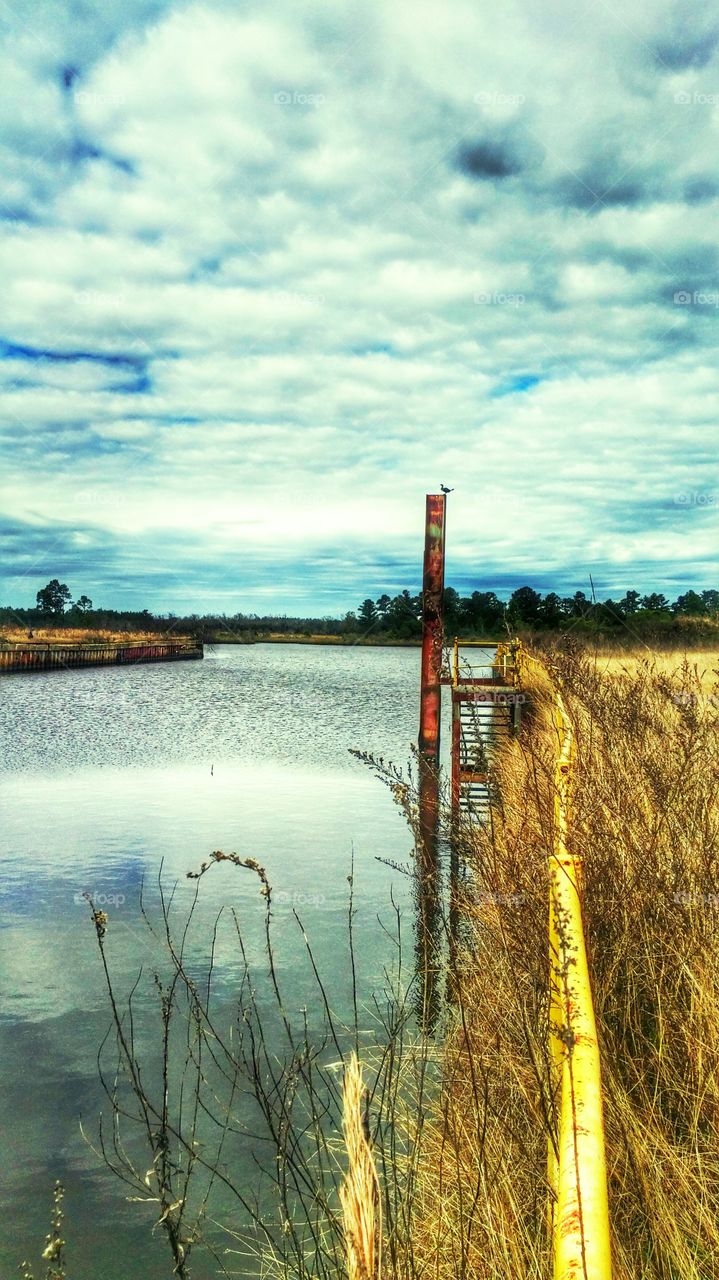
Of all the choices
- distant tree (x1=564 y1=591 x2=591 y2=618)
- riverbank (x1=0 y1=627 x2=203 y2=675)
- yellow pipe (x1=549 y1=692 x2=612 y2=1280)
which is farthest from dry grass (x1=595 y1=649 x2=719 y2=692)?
riverbank (x1=0 y1=627 x2=203 y2=675)

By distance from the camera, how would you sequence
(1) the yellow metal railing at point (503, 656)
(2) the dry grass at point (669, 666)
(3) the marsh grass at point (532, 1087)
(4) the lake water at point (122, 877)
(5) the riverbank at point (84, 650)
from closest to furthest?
(3) the marsh grass at point (532, 1087), (4) the lake water at point (122, 877), (2) the dry grass at point (669, 666), (1) the yellow metal railing at point (503, 656), (5) the riverbank at point (84, 650)

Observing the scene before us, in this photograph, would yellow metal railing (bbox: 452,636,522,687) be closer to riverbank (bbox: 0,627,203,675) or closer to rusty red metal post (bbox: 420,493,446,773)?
rusty red metal post (bbox: 420,493,446,773)

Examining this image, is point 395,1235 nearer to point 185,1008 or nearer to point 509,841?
point 509,841

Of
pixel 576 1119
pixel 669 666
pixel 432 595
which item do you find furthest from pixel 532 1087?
pixel 669 666

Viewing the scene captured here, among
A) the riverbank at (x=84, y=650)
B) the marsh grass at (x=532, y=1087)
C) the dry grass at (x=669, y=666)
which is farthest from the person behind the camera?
the riverbank at (x=84, y=650)

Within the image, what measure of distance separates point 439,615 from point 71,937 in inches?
285

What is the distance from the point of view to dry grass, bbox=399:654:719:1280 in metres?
2.69

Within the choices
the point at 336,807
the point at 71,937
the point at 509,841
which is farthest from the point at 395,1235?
the point at 336,807

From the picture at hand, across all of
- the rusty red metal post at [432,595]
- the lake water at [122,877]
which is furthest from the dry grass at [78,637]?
the rusty red metal post at [432,595]

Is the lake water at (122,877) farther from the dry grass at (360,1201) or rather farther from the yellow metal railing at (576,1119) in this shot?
the dry grass at (360,1201)

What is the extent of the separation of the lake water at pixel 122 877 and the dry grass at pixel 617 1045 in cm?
260

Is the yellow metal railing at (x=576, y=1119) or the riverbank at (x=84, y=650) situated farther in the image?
the riverbank at (x=84, y=650)

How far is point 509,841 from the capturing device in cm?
586

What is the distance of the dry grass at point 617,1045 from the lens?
8.83 feet
